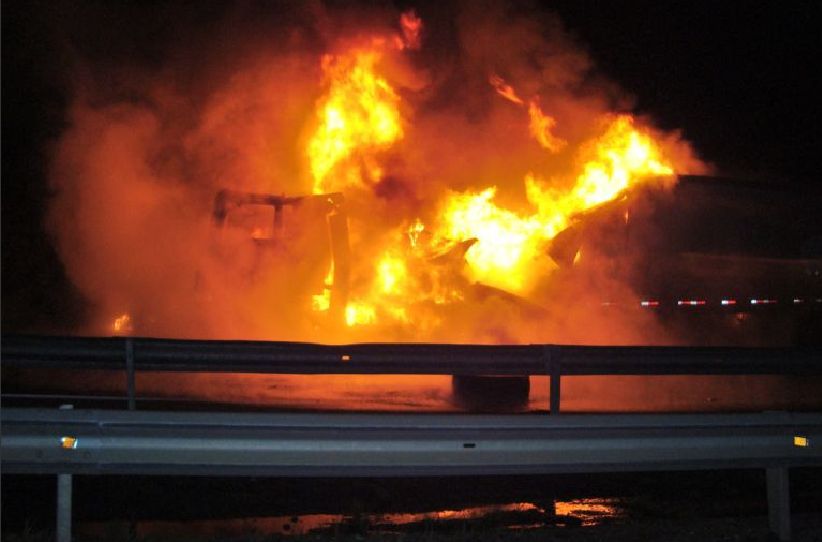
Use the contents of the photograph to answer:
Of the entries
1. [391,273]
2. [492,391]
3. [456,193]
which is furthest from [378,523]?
[456,193]

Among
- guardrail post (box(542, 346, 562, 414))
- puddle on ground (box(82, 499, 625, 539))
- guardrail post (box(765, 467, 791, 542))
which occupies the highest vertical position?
guardrail post (box(542, 346, 562, 414))

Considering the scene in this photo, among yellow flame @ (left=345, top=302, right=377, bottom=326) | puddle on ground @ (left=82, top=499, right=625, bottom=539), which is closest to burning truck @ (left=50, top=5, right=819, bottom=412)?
yellow flame @ (left=345, top=302, right=377, bottom=326)

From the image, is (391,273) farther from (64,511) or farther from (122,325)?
(64,511)

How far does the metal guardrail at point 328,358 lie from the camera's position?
784 cm

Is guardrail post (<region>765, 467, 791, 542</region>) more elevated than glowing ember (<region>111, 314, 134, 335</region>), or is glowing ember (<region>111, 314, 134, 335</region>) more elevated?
glowing ember (<region>111, 314, 134, 335</region>)

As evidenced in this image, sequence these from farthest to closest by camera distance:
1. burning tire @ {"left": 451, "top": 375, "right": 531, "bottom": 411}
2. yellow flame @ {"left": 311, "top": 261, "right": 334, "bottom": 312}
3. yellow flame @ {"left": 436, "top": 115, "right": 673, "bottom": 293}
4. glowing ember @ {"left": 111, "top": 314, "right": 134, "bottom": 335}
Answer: glowing ember @ {"left": 111, "top": 314, "right": 134, "bottom": 335} < yellow flame @ {"left": 436, "top": 115, "right": 673, "bottom": 293} < yellow flame @ {"left": 311, "top": 261, "right": 334, "bottom": 312} < burning tire @ {"left": 451, "top": 375, "right": 531, "bottom": 411}

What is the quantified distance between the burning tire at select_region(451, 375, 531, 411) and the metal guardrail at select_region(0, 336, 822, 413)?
5.53ft

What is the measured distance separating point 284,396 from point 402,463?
5.72 metres

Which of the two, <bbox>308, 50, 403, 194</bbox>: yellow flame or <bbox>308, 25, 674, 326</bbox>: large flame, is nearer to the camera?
<bbox>308, 25, 674, 326</bbox>: large flame

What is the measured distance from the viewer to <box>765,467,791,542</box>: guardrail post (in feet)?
16.0

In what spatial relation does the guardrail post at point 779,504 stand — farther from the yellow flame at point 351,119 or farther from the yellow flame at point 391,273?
the yellow flame at point 351,119

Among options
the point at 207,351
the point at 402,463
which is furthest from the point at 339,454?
the point at 207,351

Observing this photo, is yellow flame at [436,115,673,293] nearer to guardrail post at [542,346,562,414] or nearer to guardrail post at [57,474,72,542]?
guardrail post at [542,346,562,414]

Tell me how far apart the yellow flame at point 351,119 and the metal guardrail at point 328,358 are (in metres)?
7.26
